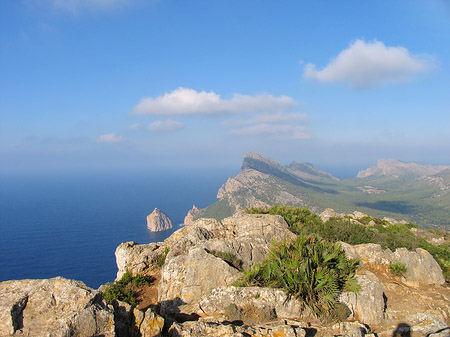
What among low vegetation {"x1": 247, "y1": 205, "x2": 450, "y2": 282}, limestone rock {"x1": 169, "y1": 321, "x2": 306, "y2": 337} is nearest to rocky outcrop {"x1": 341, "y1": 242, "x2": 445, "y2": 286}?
low vegetation {"x1": 247, "y1": 205, "x2": 450, "y2": 282}

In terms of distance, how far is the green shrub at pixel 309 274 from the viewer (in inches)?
330

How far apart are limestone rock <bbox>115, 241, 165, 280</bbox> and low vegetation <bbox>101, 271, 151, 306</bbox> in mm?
745

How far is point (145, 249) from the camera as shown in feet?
46.3

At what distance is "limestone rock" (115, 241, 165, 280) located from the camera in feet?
42.8

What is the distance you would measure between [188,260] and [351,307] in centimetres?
A: 626

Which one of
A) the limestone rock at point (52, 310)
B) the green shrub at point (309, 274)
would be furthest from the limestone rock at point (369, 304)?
the limestone rock at point (52, 310)

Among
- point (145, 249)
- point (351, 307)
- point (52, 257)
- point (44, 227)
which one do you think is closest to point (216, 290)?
point (351, 307)

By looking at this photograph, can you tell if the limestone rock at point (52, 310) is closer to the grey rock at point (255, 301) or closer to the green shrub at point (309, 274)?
the grey rock at point (255, 301)

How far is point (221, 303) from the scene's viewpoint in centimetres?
834

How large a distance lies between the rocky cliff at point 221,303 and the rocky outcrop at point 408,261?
0.05m

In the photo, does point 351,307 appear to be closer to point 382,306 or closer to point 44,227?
point 382,306

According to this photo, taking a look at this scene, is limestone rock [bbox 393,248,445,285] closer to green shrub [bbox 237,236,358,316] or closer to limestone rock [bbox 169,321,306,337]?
green shrub [bbox 237,236,358,316]

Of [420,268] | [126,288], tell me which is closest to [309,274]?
[420,268]

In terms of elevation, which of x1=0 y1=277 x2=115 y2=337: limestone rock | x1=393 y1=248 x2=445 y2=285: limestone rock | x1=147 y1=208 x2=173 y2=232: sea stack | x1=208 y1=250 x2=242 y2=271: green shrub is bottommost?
x1=147 y1=208 x2=173 y2=232: sea stack
